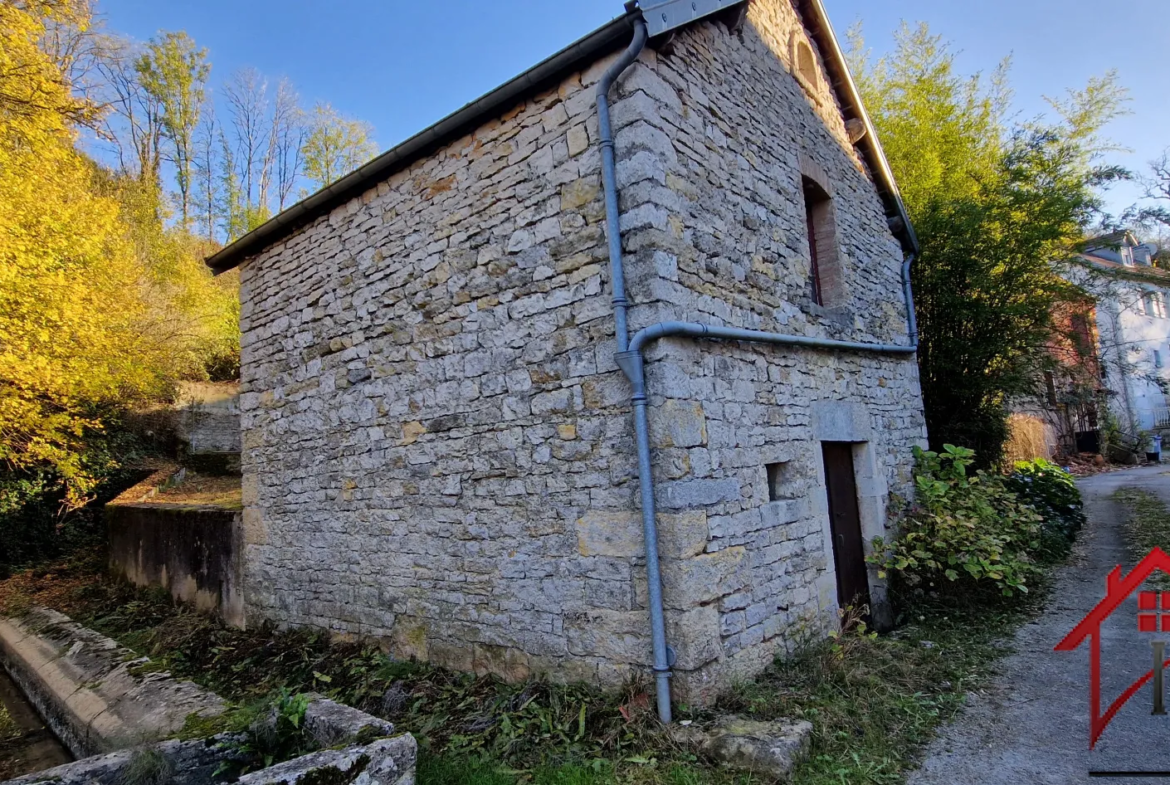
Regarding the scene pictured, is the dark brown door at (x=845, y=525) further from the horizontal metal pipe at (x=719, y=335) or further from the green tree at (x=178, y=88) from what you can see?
the green tree at (x=178, y=88)

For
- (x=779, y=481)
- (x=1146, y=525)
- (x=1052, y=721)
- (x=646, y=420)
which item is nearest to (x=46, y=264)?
(x=646, y=420)

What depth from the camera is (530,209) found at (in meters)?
4.36

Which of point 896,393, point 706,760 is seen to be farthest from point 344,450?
point 896,393

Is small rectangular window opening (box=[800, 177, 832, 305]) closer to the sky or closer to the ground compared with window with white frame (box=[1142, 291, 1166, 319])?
closer to the ground

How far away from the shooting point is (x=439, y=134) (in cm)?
482

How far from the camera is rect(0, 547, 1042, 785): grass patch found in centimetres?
328

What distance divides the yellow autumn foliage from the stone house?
138 inches

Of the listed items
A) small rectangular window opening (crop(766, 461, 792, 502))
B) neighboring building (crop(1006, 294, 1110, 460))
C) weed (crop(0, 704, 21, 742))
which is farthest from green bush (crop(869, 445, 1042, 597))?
weed (crop(0, 704, 21, 742))

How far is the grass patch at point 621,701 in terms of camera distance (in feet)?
10.8

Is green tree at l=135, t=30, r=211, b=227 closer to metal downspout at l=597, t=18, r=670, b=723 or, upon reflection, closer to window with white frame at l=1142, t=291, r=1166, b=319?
metal downspout at l=597, t=18, r=670, b=723

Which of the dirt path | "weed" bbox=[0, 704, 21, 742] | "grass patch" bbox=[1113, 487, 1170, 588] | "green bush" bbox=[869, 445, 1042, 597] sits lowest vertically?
"weed" bbox=[0, 704, 21, 742]

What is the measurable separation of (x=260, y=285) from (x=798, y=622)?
628cm

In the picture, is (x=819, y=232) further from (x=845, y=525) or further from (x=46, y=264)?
(x=46, y=264)

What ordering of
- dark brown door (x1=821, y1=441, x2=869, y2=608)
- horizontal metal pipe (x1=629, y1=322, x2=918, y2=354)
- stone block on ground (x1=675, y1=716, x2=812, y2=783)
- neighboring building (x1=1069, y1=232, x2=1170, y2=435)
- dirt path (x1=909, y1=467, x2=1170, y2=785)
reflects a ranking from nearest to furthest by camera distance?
stone block on ground (x1=675, y1=716, x2=812, y2=783) < dirt path (x1=909, y1=467, x2=1170, y2=785) < horizontal metal pipe (x1=629, y1=322, x2=918, y2=354) < dark brown door (x1=821, y1=441, x2=869, y2=608) < neighboring building (x1=1069, y1=232, x2=1170, y2=435)
